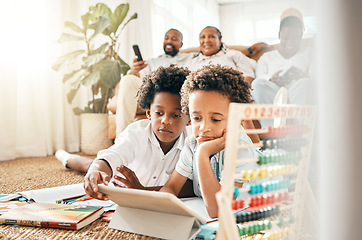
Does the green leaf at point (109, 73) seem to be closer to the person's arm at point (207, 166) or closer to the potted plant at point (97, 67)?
the potted plant at point (97, 67)

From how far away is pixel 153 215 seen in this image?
2.76 ft

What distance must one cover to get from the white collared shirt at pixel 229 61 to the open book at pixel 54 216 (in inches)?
60.7

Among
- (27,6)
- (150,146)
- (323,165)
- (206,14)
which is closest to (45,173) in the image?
(150,146)

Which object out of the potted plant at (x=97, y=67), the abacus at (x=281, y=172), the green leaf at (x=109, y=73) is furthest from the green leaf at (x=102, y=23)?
the abacus at (x=281, y=172)

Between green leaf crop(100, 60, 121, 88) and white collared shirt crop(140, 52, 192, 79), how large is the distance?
242mm

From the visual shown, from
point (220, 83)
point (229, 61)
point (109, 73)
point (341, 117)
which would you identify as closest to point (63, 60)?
point (109, 73)

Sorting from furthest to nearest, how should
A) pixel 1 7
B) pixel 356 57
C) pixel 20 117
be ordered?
pixel 20 117 → pixel 1 7 → pixel 356 57

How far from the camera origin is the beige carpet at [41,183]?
833 millimetres

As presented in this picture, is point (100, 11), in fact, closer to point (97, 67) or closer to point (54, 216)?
point (97, 67)

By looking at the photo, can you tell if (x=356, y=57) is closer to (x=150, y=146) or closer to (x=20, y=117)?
(x=150, y=146)

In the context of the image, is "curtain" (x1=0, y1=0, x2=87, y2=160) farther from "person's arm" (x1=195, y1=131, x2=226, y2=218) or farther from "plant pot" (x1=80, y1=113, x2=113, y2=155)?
"person's arm" (x1=195, y1=131, x2=226, y2=218)

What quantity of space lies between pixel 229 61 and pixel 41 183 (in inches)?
59.5

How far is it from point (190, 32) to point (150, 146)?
351cm

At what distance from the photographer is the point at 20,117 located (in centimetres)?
269
